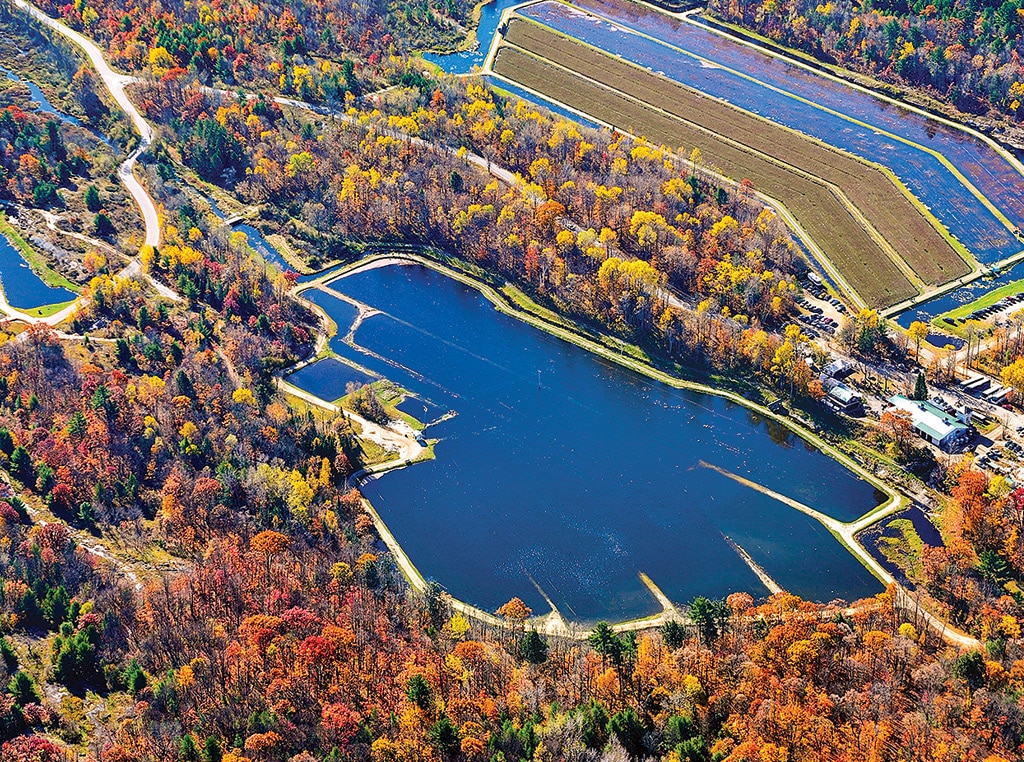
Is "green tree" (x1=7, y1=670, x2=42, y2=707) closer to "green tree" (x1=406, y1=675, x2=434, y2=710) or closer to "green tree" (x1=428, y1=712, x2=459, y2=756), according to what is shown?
"green tree" (x1=406, y1=675, x2=434, y2=710)

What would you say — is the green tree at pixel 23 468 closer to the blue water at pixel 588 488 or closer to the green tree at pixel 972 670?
the blue water at pixel 588 488

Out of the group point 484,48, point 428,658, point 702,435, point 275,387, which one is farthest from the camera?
point 484,48

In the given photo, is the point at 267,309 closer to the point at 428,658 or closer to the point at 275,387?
the point at 275,387

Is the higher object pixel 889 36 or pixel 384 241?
pixel 889 36

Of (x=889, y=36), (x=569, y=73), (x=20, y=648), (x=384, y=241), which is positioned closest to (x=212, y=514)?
(x=20, y=648)

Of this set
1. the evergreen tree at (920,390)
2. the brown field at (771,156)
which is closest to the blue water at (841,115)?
the brown field at (771,156)

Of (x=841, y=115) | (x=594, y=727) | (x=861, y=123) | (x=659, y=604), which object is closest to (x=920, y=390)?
(x=659, y=604)
